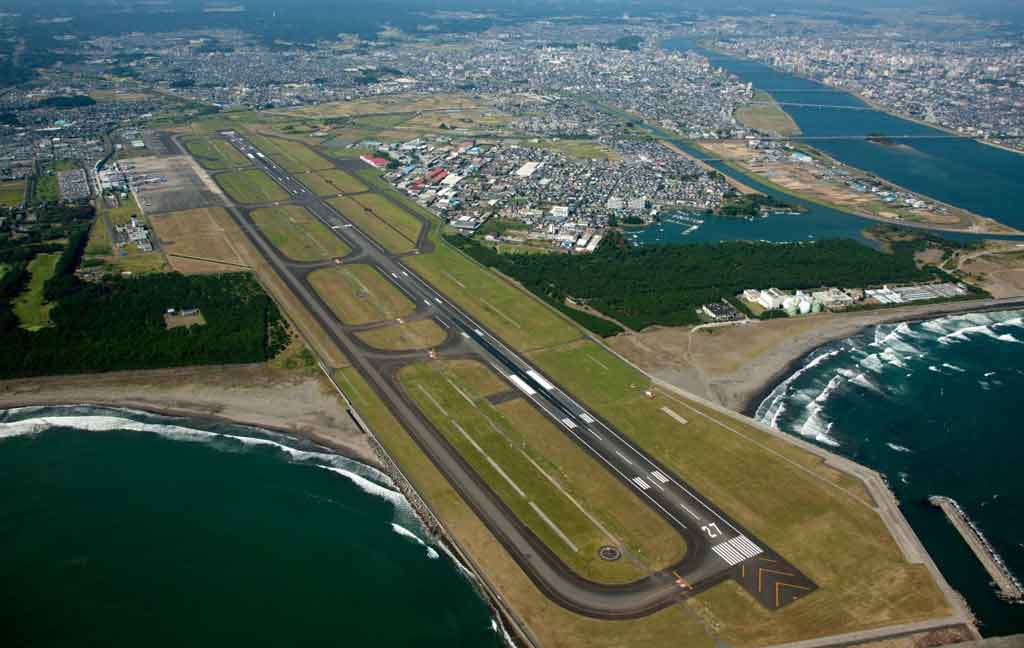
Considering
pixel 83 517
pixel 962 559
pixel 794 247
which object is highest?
pixel 794 247

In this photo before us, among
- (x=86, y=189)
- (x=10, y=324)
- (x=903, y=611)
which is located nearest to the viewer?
(x=903, y=611)

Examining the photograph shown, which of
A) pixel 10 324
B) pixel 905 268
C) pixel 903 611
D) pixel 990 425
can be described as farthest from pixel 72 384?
pixel 905 268

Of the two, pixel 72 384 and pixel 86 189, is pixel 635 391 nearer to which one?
pixel 72 384

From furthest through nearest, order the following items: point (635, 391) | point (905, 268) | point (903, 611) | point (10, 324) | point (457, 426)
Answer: point (905, 268), point (10, 324), point (635, 391), point (457, 426), point (903, 611)

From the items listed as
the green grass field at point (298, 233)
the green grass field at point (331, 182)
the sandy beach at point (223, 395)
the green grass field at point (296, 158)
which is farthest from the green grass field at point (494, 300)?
the green grass field at point (296, 158)

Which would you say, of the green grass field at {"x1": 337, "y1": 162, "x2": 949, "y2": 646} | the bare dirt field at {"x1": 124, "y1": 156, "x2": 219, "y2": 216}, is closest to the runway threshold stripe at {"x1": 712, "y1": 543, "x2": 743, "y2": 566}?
the green grass field at {"x1": 337, "y1": 162, "x2": 949, "y2": 646}

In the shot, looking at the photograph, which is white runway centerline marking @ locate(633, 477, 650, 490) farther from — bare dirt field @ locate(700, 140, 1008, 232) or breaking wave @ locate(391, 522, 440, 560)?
bare dirt field @ locate(700, 140, 1008, 232)

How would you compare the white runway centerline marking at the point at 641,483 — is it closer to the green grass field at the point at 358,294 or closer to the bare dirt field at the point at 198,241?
the green grass field at the point at 358,294
